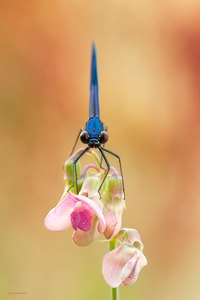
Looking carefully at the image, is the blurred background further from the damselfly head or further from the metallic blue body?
the metallic blue body

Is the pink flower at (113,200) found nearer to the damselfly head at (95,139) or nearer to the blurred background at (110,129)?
the damselfly head at (95,139)

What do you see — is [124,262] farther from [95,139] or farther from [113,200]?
[95,139]

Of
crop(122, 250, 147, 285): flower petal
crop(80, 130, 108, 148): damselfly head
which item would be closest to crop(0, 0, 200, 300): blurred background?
crop(80, 130, 108, 148): damselfly head

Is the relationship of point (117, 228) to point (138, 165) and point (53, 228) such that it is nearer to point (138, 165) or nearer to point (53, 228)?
point (53, 228)

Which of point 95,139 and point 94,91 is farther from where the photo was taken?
point 95,139

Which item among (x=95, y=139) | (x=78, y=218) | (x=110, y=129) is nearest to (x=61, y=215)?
(x=78, y=218)
